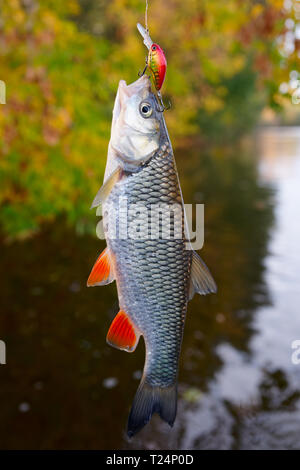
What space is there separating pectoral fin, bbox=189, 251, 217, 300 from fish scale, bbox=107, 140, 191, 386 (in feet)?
0.10

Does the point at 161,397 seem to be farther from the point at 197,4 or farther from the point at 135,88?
the point at 197,4

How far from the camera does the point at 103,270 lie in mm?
1445

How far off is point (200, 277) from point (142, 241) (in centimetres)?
23

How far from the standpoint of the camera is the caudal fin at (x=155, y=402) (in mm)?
1478

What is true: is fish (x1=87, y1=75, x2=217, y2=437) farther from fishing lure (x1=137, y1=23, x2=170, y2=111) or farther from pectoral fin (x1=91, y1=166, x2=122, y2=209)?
fishing lure (x1=137, y1=23, x2=170, y2=111)

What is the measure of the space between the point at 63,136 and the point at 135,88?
207 inches

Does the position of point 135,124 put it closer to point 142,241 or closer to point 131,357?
point 142,241

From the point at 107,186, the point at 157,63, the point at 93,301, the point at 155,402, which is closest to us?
the point at 157,63

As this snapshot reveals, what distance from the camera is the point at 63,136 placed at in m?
6.48

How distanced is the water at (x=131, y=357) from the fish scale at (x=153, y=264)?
207 inches

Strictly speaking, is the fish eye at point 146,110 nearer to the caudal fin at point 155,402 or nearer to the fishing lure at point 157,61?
the fishing lure at point 157,61

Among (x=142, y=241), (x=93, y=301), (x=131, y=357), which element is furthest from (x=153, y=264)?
(x=93, y=301)

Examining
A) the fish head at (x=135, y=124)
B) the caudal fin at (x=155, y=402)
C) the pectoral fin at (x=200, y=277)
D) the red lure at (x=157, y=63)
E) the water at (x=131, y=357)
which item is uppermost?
the red lure at (x=157, y=63)

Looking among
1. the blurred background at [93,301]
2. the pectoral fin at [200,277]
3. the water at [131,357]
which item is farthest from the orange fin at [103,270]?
the water at [131,357]
